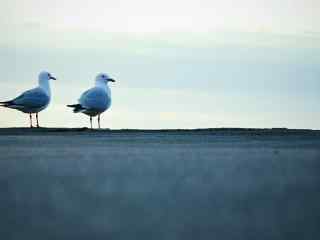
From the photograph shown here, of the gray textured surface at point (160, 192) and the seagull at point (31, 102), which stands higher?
the seagull at point (31, 102)

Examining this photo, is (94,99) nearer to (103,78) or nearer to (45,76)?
(103,78)

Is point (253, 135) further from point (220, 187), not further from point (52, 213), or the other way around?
point (52, 213)

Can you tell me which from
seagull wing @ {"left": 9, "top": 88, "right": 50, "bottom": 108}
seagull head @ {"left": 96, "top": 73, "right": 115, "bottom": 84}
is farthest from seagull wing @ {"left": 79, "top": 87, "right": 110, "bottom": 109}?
seagull head @ {"left": 96, "top": 73, "right": 115, "bottom": 84}

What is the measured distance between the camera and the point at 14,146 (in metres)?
13.2

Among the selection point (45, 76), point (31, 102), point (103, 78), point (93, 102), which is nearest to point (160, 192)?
point (93, 102)

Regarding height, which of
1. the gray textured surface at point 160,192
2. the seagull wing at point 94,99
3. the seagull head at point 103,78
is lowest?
the gray textured surface at point 160,192

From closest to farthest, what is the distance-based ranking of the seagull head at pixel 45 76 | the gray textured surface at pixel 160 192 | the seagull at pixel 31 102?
the gray textured surface at pixel 160 192 → the seagull at pixel 31 102 → the seagull head at pixel 45 76

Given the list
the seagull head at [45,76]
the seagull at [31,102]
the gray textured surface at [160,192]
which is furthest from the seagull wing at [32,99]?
the gray textured surface at [160,192]

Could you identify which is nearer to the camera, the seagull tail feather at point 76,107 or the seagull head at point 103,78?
the seagull tail feather at point 76,107

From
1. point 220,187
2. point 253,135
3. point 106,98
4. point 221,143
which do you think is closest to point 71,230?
point 220,187

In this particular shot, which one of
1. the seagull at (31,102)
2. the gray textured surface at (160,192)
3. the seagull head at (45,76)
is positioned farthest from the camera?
the seagull head at (45,76)

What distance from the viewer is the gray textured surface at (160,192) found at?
5109mm

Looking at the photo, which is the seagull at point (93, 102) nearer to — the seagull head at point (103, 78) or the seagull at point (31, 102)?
the seagull at point (31, 102)

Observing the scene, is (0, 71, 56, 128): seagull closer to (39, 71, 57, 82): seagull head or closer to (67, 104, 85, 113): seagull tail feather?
(67, 104, 85, 113): seagull tail feather
